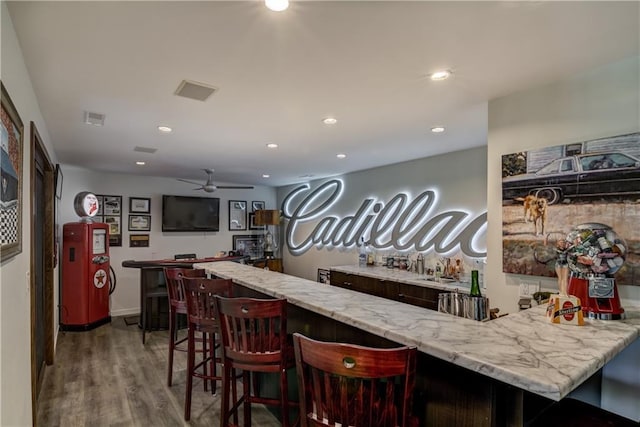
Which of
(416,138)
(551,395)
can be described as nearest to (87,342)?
(416,138)

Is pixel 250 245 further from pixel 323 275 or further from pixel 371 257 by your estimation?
pixel 371 257

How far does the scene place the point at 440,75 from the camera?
2080mm

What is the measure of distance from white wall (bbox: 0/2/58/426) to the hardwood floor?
72 centimetres

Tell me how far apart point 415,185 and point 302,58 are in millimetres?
3336

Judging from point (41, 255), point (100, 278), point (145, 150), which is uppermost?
point (145, 150)

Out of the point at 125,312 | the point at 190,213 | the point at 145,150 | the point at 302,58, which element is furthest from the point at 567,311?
the point at 125,312

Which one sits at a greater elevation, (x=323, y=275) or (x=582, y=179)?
(x=582, y=179)

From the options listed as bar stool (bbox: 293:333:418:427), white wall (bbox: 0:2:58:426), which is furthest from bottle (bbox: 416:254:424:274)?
white wall (bbox: 0:2:58:426)

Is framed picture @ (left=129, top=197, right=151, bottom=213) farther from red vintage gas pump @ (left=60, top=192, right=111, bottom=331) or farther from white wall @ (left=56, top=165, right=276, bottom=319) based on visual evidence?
red vintage gas pump @ (left=60, top=192, right=111, bottom=331)

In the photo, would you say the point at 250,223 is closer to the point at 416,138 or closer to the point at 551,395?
the point at 416,138

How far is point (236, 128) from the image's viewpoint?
3.21 metres

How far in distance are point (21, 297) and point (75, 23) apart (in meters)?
1.49

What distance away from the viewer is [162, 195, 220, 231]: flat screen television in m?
6.53

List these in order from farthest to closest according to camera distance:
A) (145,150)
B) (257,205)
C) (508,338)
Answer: (257,205) < (145,150) < (508,338)
